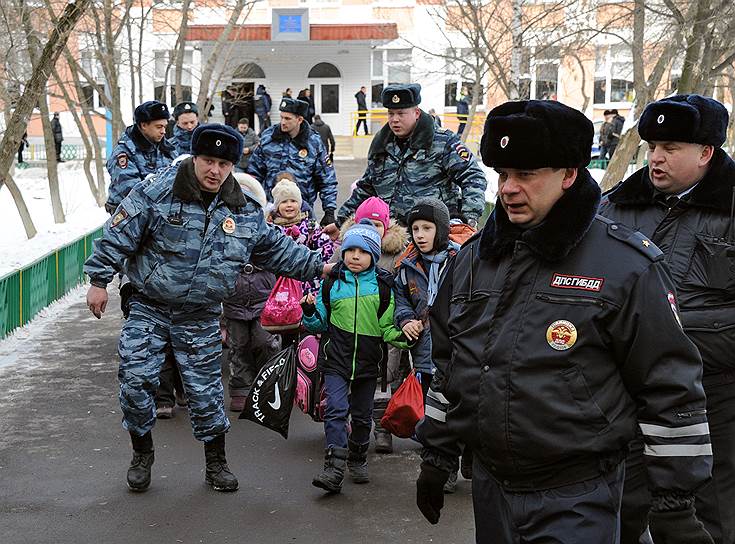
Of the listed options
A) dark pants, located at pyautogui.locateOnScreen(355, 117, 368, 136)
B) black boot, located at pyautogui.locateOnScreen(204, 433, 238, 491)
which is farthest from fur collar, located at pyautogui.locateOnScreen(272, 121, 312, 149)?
dark pants, located at pyautogui.locateOnScreen(355, 117, 368, 136)

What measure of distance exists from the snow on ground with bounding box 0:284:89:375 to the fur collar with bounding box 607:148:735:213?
644 centimetres

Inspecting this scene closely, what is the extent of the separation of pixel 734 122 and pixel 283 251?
26.2 metres

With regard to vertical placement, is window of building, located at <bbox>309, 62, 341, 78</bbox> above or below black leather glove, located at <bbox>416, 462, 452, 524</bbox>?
above

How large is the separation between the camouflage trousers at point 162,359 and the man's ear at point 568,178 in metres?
3.22

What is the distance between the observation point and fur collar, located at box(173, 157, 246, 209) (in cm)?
589

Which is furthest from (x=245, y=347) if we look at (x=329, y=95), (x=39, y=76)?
(x=329, y=95)

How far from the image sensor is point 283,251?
6195 millimetres

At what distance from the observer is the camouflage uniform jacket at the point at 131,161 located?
9047 mm

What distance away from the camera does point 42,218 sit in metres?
22.5

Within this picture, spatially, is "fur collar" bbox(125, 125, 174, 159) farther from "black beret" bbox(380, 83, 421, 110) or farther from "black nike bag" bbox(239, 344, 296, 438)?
"black nike bag" bbox(239, 344, 296, 438)

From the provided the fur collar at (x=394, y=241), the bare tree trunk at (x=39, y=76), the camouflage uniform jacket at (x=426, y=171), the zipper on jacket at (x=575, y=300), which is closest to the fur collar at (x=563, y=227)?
the zipper on jacket at (x=575, y=300)

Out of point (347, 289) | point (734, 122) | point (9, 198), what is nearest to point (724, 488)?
point (347, 289)

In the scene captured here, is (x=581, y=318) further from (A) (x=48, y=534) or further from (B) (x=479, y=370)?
(A) (x=48, y=534)

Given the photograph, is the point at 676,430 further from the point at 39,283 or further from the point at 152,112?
the point at 39,283
